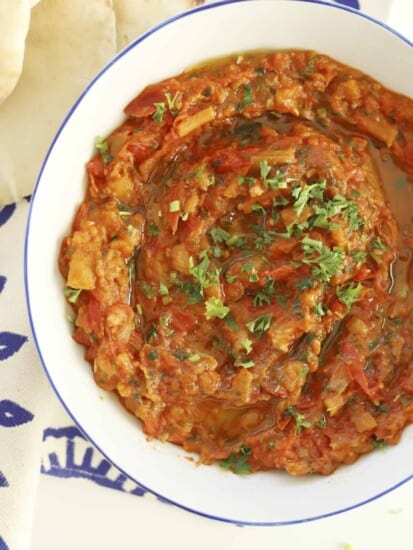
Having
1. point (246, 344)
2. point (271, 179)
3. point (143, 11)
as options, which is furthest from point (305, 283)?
point (143, 11)

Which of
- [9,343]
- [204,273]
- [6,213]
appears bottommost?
[9,343]

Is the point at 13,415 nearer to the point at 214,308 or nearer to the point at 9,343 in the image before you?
the point at 9,343

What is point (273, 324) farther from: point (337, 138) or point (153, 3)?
point (153, 3)

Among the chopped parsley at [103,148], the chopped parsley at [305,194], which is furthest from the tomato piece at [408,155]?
the chopped parsley at [103,148]

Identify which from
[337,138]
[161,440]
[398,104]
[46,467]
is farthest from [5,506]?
[398,104]

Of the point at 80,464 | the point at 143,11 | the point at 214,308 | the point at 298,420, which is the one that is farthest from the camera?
the point at 80,464

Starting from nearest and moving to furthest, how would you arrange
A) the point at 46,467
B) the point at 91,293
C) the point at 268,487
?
the point at 91,293 → the point at 268,487 → the point at 46,467

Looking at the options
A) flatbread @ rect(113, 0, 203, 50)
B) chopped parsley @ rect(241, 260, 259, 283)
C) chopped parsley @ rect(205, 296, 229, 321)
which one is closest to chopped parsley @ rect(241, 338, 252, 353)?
chopped parsley @ rect(205, 296, 229, 321)
